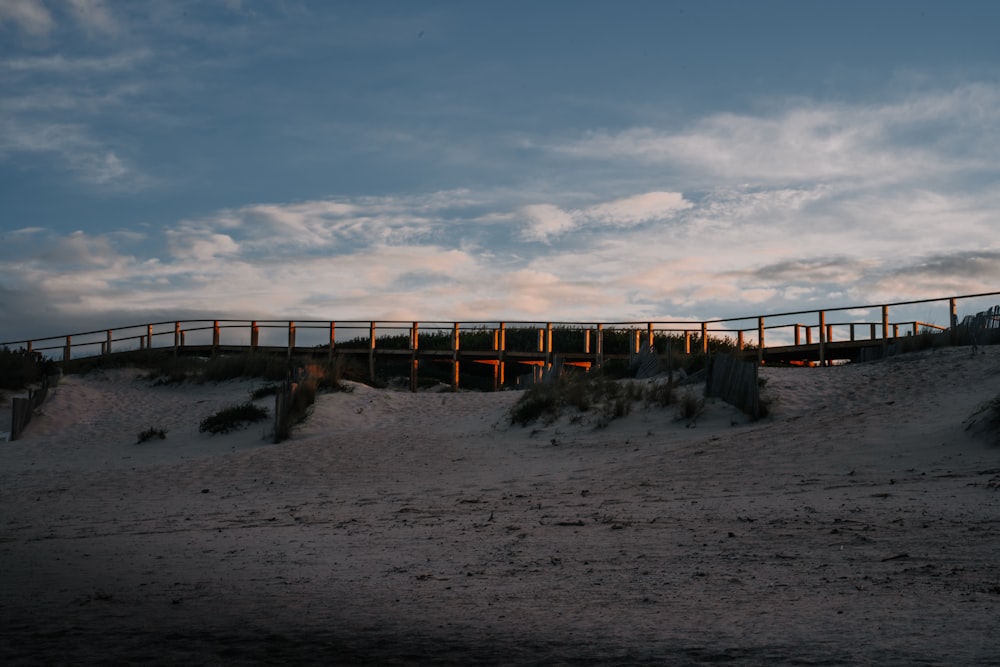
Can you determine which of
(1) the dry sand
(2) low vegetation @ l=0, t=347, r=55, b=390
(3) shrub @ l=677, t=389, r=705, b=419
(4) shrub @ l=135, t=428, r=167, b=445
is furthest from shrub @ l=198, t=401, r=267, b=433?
(2) low vegetation @ l=0, t=347, r=55, b=390

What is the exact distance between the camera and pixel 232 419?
784 inches

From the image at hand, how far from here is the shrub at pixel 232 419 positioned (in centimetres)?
1975

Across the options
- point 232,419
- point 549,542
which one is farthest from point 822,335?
point 549,542

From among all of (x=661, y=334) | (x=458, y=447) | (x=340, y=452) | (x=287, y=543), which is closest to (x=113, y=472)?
(x=340, y=452)

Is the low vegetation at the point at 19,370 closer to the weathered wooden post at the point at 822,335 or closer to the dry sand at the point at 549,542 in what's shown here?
the dry sand at the point at 549,542

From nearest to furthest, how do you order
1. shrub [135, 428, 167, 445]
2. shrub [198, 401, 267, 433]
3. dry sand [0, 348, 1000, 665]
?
dry sand [0, 348, 1000, 665] → shrub [198, 401, 267, 433] → shrub [135, 428, 167, 445]

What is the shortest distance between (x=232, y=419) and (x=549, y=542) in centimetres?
1323

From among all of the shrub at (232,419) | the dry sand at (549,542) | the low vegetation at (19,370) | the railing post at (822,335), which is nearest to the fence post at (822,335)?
the railing post at (822,335)

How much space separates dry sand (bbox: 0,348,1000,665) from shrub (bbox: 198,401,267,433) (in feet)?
4.70

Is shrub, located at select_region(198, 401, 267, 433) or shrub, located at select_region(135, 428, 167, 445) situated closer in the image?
shrub, located at select_region(198, 401, 267, 433)

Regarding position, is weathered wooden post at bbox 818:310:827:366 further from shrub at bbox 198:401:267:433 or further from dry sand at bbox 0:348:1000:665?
shrub at bbox 198:401:267:433

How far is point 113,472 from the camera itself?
16078 mm

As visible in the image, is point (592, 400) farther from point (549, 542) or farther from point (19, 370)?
point (19, 370)

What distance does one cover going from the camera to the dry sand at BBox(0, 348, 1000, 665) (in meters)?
4.98
